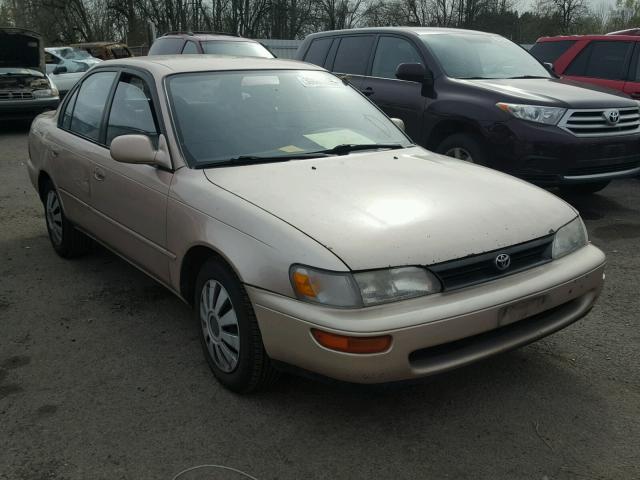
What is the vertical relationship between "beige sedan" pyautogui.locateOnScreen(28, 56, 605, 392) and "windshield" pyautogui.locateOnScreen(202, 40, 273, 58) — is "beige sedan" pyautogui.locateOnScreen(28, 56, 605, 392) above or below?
below

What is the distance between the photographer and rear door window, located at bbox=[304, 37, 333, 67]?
8.16 metres

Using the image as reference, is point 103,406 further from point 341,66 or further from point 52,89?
point 52,89

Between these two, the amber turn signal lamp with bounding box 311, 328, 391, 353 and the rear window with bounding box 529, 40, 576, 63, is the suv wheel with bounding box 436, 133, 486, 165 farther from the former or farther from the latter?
the amber turn signal lamp with bounding box 311, 328, 391, 353

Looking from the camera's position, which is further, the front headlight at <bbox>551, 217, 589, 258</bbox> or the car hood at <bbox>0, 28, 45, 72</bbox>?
the car hood at <bbox>0, 28, 45, 72</bbox>

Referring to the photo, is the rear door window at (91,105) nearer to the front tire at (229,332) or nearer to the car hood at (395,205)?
the car hood at (395,205)

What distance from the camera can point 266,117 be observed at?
12.2 feet

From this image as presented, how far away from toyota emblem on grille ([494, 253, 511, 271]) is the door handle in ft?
8.60

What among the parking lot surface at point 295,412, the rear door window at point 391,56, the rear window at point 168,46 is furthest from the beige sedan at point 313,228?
the rear window at point 168,46

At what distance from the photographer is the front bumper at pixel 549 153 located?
580 cm

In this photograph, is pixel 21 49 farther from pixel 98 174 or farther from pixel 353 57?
pixel 98 174

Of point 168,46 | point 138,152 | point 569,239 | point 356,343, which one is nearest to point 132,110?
point 138,152

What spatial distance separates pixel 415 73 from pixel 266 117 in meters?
3.23

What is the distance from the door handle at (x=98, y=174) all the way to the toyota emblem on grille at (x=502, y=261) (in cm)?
262

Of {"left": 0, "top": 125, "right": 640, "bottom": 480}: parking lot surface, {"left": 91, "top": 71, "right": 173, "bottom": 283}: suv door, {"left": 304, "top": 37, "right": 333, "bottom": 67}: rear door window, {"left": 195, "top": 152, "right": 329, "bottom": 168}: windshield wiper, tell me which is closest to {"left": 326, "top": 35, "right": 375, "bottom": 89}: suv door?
{"left": 304, "top": 37, "right": 333, "bottom": 67}: rear door window
